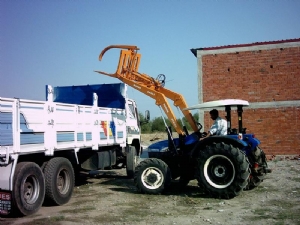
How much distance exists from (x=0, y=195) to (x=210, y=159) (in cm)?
447

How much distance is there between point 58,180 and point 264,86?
1132 cm

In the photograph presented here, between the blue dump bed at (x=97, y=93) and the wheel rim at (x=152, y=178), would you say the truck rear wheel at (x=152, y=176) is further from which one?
the blue dump bed at (x=97, y=93)

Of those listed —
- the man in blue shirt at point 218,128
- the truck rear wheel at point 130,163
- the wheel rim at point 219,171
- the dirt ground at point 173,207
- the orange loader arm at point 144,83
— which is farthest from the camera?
the truck rear wheel at point 130,163

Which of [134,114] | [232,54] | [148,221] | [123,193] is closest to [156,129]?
[232,54]

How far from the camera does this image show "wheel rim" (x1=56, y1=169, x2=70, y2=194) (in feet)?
27.4

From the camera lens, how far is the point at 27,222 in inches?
260

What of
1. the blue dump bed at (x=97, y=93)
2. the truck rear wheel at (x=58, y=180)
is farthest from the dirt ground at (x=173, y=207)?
the blue dump bed at (x=97, y=93)

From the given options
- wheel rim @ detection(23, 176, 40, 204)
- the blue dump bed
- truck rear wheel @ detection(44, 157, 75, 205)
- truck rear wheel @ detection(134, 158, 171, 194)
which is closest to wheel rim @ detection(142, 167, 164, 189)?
truck rear wheel @ detection(134, 158, 171, 194)

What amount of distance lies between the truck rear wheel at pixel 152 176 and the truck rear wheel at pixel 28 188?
2624mm

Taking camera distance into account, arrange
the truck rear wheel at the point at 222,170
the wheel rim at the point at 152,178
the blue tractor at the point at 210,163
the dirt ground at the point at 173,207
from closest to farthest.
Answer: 1. the dirt ground at the point at 173,207
2. the truck rear wheel at the point at 222,170
3. the blue tractor at the point at 210,163
4. the wheel rim at the point at 152,178

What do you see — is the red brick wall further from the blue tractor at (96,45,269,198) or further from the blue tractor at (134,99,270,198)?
the blue tractor at (134,99,270,198)

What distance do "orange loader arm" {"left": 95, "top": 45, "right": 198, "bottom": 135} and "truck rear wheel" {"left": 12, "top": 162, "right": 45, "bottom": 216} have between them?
4031 millimetres

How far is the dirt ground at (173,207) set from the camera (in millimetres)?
6758

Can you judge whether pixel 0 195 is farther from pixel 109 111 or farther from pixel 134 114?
pixel 134 114
